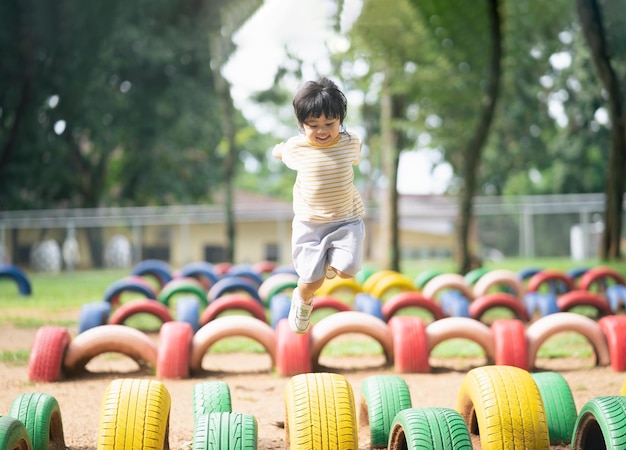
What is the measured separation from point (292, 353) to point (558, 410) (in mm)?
2963

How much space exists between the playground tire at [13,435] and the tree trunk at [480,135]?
1273cm

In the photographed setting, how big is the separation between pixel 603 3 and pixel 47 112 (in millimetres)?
22667

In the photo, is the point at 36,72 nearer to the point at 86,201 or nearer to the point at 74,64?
the point at 74,64

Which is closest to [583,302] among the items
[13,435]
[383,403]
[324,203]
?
[383,403]

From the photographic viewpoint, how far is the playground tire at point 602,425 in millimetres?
4270

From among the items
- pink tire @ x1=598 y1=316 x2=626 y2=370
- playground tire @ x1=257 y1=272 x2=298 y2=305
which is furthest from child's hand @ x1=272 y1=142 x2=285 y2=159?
playground tire @ x1=257 y1=272 x2=298 y2=305

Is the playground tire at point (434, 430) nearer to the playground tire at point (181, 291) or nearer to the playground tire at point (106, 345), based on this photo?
the playground tire at point (106, 345)

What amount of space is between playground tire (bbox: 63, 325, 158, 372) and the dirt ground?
21 centimetres

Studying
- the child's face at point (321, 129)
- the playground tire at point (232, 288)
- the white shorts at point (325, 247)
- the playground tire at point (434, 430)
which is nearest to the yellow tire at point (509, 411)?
the playground tire at point (434, 430)

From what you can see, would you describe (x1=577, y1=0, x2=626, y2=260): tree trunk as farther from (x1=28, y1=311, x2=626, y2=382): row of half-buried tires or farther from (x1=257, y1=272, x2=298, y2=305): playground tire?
(x1=28, y1=311, x2=626, y2=382): row of half-buried tires

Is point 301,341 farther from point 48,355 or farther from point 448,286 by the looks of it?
point 448,286

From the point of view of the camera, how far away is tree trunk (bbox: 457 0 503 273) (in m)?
15.3

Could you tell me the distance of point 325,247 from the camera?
5555 millimetres

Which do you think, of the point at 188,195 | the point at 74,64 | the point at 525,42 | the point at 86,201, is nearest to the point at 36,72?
the point at 74,64
